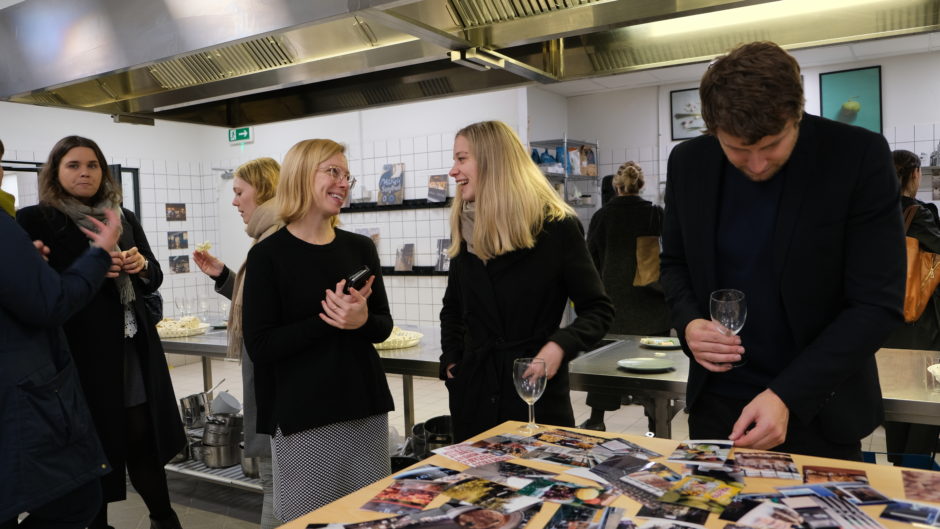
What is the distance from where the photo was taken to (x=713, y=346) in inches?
57.7

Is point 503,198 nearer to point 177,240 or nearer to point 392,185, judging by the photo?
point 392,185

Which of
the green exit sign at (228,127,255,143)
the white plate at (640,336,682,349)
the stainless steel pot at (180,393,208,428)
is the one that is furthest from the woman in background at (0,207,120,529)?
the green exit sign at (228,127,255,143)

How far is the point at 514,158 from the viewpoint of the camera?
2.19m

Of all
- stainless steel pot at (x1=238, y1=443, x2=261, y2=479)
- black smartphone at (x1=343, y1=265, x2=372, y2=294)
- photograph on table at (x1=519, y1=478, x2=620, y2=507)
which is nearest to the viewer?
photograph on table at (x1=519, y1=478, x2=620, y2=507)

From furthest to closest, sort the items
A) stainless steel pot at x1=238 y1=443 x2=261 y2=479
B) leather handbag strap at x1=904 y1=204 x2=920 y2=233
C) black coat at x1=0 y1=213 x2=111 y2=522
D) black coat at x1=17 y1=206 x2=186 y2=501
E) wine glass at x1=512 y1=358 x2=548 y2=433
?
1. stainless steel pot at x1=238 y1=443 x2=261 y2=479
2. leather handbag strap at x1=904 y1=204 x2=920 y2=233
3. black coat at x1=17 y1=206 x2=186 y2=501
4. black coat at x1=0 y1=213 x2=111 y2=522
5. wine glass at x1=512 y1=358 x2=548 y2=433

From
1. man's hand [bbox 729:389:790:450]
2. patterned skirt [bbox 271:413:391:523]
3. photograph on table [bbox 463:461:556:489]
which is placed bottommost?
patterned skirt [bbox 271:413:391:523]

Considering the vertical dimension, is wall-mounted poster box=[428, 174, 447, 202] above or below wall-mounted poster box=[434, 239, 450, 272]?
above

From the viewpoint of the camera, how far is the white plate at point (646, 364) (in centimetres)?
234

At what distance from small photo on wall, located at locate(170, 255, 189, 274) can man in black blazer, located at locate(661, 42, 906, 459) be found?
7.08 m

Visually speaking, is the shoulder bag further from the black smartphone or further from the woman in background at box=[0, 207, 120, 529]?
the woman in background at box=[0, 207, 120, 529]

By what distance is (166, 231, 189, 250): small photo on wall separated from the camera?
7692 millimetres

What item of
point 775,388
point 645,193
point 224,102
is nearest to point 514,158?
point 775,388

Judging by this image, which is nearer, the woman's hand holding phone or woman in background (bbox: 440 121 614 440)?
the woman's hand holding phone

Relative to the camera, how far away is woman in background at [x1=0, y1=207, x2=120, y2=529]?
186cm
